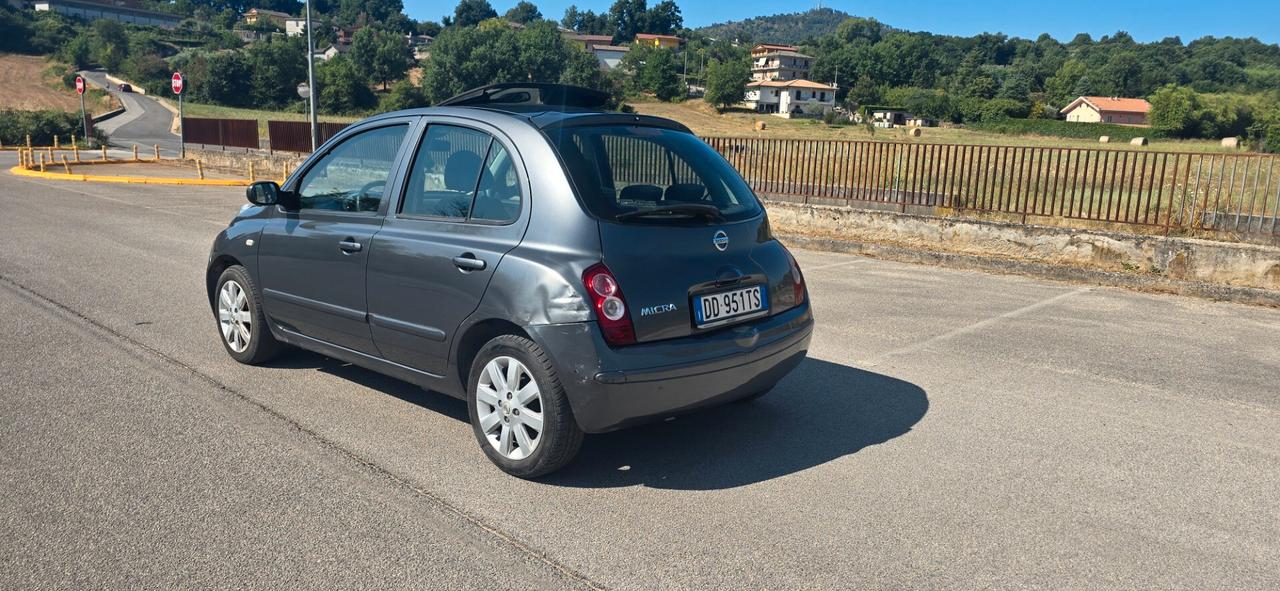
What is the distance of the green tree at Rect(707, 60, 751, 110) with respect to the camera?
120750 millimetres

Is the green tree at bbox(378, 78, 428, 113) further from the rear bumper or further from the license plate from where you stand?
the rear bumper

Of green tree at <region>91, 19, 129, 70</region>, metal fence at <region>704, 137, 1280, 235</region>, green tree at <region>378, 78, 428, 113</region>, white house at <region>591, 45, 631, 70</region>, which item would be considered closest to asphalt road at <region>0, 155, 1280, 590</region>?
metal fence at <region>704, 137, 1280, 235</region>

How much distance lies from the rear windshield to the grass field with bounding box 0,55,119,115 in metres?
79.4

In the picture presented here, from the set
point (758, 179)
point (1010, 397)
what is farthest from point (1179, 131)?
point (1010, 397)

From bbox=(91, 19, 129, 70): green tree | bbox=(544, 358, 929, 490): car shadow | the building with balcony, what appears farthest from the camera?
the building with balcony

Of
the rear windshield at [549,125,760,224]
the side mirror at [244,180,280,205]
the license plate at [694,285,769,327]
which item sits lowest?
the license plate at [694,285,769,327]

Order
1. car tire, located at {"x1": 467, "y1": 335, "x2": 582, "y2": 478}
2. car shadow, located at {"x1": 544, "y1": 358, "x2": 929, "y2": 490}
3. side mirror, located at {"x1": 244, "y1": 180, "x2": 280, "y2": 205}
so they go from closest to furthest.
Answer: car tire, located at {"x1": 467, "y1": 335, "x2": 582, "y2": 478}
car shadow, located at {"x1": 544, "y1": 358, "x2": 929, "y2": 490}
side mirror, located at {"x1": 244, "y1": 180, "x2": 280, "y2": 205}

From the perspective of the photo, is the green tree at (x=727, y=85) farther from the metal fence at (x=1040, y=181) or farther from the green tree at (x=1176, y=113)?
the metal fence at (x=1040, y=181)

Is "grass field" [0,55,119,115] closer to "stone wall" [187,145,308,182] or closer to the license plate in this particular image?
"stone wall" [187,145,308,182]

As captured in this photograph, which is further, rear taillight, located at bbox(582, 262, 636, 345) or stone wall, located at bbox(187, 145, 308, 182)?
stone wall, located at bbox(187, 145, 308, 182)

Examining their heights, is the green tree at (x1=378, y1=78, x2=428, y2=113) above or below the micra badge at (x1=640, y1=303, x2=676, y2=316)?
above

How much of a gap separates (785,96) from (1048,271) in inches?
5570

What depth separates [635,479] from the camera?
402cm

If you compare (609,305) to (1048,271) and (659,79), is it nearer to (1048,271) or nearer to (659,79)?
(1048,271)
